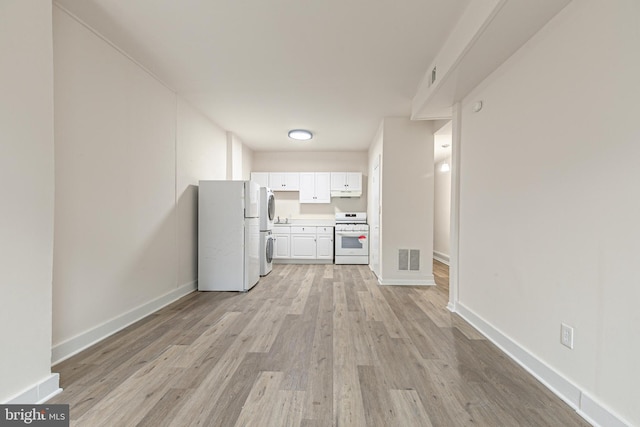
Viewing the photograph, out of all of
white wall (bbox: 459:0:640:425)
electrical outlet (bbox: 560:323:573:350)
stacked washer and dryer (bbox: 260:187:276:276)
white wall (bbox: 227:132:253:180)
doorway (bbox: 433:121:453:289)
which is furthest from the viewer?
doorway (bbox: 433:121:453:289)

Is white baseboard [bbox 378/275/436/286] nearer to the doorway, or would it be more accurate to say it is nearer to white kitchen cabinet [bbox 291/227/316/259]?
the doorway

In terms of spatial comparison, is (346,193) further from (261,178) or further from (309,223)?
(261,178)

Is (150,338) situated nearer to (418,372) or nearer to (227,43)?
(418,372)

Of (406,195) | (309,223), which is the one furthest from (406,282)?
(309,223)

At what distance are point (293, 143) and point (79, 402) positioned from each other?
4.89 metres

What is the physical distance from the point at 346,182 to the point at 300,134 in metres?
1.68

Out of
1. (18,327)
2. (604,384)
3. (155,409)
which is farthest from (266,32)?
(604,384)

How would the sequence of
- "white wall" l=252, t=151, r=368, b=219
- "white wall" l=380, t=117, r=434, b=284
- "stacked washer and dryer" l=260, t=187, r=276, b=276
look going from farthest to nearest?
"white wall" l=252, t=151, r=368, b=219 < "stacked washer and dryer" l=260, t=187, r=276, b=276 < "white wall" l=380, t=117, r=434, b=284

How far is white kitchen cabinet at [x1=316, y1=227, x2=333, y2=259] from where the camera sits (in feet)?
18.8

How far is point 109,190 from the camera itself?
2.32 meters

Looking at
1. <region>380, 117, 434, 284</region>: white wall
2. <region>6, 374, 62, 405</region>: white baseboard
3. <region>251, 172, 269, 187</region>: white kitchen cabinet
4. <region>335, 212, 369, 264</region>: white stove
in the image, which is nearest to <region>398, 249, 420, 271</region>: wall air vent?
<region>380, 117, 434, 284</region>: white wall

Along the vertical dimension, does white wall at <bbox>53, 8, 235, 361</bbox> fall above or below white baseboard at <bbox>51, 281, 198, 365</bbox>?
above

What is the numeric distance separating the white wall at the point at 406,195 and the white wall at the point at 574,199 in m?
1.71

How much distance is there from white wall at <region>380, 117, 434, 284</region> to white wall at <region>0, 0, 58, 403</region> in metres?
3.63
